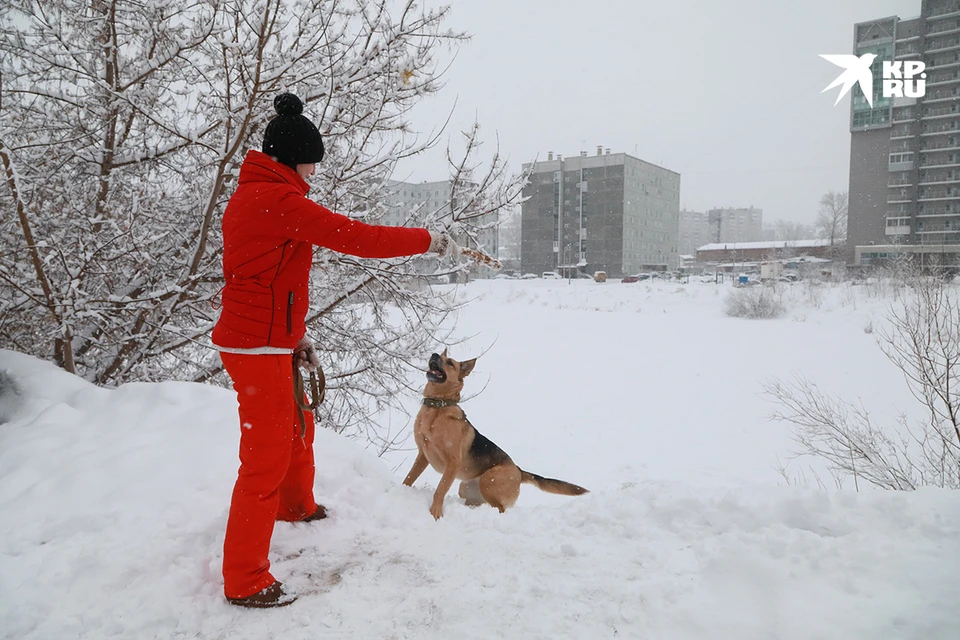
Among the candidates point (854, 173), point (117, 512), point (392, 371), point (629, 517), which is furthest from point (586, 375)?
point (854, 173)

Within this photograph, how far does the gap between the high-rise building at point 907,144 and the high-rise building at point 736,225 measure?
64.9m

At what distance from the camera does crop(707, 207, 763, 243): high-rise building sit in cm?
12236

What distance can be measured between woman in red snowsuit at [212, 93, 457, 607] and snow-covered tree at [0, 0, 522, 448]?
2434 millimetres

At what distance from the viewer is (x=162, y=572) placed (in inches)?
92.3

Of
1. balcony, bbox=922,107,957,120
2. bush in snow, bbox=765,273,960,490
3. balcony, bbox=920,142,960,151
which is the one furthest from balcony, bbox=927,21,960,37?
bush in snow, bbox=765,273,960,490

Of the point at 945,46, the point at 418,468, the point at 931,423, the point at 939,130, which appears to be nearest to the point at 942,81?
the point at 945,46

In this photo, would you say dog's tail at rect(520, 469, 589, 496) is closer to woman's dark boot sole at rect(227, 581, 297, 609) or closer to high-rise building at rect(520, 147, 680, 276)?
woman's dark boot sole at rect(227, 581, 297, 609)

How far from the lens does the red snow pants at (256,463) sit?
7.16 ft

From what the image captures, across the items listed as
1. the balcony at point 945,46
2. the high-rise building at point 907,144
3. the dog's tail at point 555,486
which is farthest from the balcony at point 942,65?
the dog's tail at point 555,486

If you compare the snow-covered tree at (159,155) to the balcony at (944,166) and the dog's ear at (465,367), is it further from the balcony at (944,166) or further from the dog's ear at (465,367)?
the balcony at (944,166)

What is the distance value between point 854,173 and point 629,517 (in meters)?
70.2

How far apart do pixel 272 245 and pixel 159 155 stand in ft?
12.0

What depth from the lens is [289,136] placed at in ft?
7.86

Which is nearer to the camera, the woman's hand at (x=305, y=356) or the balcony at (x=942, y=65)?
the woman's hand at (x=305, y=356)
